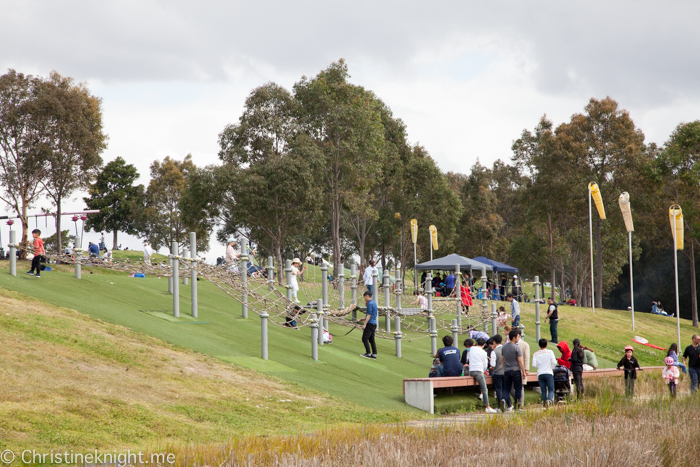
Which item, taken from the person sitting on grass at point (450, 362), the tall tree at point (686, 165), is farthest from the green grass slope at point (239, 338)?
the tall tree at point (686, 165)

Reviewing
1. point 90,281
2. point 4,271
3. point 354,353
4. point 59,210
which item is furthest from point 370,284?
point 59,210

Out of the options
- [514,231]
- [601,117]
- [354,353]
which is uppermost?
[601,117]

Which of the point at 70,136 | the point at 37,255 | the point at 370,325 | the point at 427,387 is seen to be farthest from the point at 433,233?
the point at 427,387

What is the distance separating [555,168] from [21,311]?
36.8 m

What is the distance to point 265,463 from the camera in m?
6.29

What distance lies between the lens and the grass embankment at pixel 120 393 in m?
7.63

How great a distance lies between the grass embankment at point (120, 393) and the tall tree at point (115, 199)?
5010 cm

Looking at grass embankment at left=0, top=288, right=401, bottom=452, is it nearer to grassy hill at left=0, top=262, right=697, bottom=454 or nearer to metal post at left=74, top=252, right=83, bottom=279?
grassy hill at left=0, top=262, right=697, bottom=454

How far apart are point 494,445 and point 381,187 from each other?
4142 cm

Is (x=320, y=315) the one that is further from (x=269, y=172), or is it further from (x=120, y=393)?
(x=269, y=172)

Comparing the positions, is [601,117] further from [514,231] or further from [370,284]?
[370,284]

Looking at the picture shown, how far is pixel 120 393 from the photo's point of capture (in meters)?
9.27

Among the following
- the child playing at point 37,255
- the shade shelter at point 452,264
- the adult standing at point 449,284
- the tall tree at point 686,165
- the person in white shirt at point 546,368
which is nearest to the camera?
the person in white shirt at point 546,368

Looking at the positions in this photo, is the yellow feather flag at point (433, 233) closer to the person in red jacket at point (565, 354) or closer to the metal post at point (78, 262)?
the metal post at point (78, 262)
